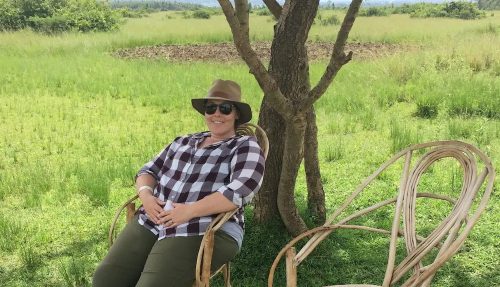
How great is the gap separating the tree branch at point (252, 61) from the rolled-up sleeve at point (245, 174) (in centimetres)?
26

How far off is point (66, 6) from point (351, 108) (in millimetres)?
30981

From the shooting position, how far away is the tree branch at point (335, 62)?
264 cm

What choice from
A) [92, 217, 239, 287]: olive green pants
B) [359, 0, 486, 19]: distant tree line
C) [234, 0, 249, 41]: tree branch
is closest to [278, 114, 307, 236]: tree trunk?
[234, 0, 249, 41]: tree branch

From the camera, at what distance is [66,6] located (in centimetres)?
3388

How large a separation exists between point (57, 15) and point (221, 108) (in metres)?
30.1

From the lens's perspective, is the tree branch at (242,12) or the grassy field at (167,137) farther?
the grassy field at (167,137)

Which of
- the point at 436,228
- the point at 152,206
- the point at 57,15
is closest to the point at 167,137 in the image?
the point at 152,206

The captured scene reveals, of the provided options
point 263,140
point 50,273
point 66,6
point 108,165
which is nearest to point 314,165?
point 263,140

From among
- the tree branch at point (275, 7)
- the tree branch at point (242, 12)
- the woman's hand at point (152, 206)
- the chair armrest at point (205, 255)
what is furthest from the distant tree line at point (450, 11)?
the chair armrest at point (205, 255)

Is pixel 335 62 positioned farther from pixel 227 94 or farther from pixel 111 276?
pixel 111 276

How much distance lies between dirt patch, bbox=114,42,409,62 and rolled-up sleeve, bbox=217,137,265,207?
11.3 metres

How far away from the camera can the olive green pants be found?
2.13 meters

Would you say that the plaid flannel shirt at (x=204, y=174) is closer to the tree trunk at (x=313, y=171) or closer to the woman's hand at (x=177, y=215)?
the woman's hand at (x=177, y=215)

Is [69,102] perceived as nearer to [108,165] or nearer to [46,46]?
[108,165]
